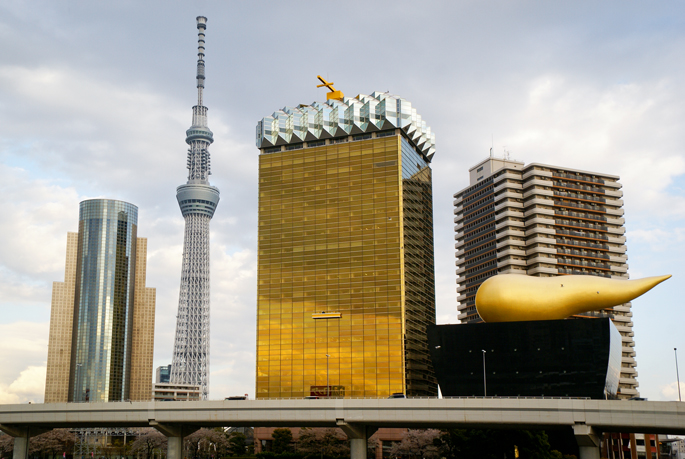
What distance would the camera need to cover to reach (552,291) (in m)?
83.1

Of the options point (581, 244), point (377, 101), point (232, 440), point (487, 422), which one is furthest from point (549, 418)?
point (581, 244)

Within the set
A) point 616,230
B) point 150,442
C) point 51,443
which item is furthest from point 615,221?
point 51,443

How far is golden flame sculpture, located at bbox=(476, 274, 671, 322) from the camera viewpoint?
80750 mm

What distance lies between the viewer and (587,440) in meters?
65.5

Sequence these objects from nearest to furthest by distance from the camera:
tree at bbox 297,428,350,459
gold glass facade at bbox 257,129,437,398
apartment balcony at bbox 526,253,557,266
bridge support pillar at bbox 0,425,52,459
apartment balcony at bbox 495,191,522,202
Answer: bridge support pillar at bbox 0,425,52,459 < tree at bbox 297,428,350,459 < gold glass facade at bbox 257,129,437,398 < apartment balcony at bbox 526,253,557,266 < apartment balcony at bbox 495,191,522,202

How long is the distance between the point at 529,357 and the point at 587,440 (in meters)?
20.0

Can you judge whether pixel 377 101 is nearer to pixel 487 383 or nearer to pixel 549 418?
pixel 487 383

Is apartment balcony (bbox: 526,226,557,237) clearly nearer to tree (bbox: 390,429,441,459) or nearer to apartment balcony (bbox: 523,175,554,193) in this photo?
apartment balcony (bbox: 523,175,554,193)

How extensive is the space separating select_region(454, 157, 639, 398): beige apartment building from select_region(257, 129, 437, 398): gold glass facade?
2489 centimetres

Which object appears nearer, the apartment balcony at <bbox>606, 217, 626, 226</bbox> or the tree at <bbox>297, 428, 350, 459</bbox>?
the tree at <bbox>297, 428, 350, 459</bbox>

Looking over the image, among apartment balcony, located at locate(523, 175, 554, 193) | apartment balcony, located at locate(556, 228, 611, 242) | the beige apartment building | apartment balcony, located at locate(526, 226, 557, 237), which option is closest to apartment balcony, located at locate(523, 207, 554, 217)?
the beige apartment building

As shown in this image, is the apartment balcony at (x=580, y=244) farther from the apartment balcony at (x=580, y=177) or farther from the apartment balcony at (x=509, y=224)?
the apartment balcony at (x=580, y=177)

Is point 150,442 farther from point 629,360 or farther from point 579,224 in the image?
point 579,224

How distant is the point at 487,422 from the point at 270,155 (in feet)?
336
